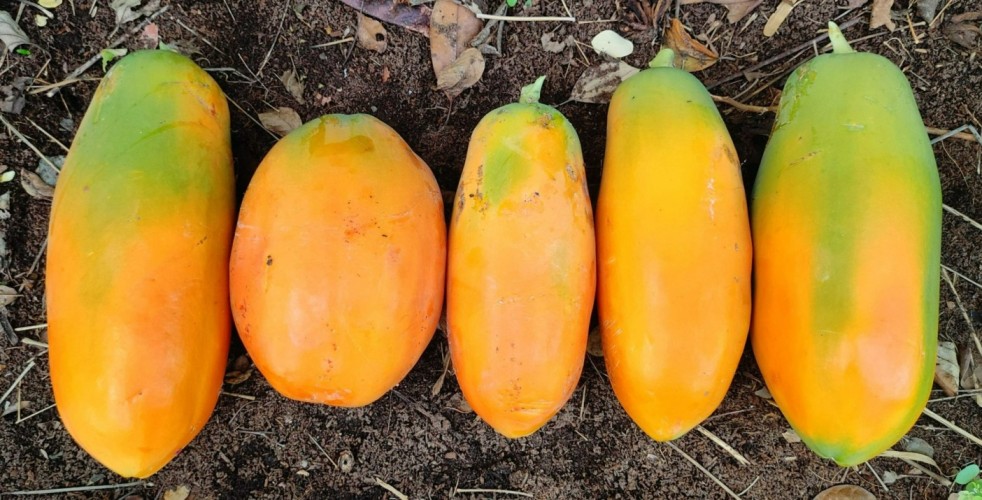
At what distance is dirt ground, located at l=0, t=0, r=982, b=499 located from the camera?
77.4 inches

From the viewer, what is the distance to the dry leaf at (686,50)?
2021mm

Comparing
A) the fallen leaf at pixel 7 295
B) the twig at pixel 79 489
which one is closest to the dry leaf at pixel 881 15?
the twig at pixel 79 489

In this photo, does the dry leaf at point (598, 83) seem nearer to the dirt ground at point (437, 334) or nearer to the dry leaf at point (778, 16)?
the dirt ground at point (437, 334)

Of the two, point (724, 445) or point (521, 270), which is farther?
point (724, 445)

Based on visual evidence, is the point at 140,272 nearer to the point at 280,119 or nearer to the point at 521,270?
the point at 280,119

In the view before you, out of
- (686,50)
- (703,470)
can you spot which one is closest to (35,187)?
(686,50)

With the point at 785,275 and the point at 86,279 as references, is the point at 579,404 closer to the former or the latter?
the point at 785,275

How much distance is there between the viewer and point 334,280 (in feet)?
4.98

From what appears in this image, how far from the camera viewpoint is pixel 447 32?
2002 millimetres

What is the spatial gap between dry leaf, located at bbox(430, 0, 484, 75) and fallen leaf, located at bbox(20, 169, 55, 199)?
1.20 metres

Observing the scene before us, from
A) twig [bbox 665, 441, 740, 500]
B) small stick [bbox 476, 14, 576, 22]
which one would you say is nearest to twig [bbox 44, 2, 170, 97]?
small stick [bbox 476, 14, 576, 22]

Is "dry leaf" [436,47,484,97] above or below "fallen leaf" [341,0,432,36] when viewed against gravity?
below

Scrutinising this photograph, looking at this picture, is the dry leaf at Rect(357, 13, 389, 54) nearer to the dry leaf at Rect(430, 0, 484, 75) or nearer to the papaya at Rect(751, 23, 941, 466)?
the dry leaf at Rect(430, 0, 484, 75)

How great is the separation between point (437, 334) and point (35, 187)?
126cm
